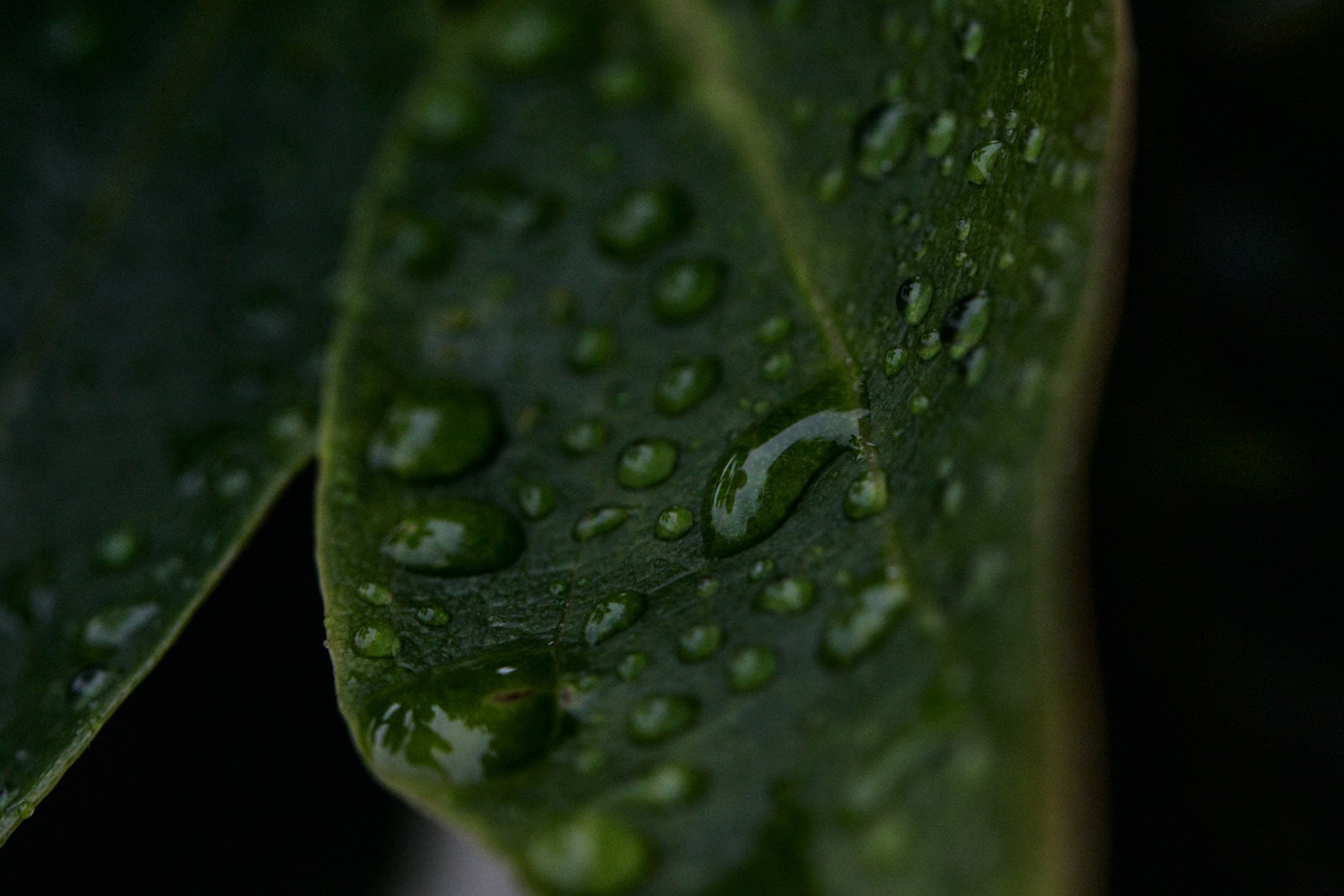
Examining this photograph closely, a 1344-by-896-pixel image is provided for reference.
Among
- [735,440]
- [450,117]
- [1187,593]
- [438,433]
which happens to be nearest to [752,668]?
[735,440]

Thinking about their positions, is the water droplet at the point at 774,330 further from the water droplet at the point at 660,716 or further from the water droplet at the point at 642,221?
the water droplet at the point at 660,716

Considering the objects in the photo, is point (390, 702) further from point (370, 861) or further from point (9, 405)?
point (370, 861)

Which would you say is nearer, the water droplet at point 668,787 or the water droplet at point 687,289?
the water droplet at point 668,787

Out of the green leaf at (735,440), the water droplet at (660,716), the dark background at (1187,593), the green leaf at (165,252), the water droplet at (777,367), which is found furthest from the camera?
the dark background at (1187,593)

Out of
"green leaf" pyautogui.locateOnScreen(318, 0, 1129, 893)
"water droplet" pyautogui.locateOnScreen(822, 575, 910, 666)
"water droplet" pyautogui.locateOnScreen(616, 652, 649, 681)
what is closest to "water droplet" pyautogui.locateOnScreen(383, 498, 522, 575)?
"green leaf" pyautogui.locateOnScreen(318, 0, 1129, 893)

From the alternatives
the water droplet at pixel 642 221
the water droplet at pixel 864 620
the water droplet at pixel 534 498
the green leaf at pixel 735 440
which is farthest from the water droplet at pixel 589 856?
the water droplet at pixel 642 221

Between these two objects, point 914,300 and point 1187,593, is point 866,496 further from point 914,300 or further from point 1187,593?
point 1187,593

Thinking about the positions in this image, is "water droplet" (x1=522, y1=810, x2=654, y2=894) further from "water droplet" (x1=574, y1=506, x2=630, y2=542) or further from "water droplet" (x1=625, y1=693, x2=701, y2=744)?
"water droplet" (x1=574, y1=506, x2=630, y2=542)
